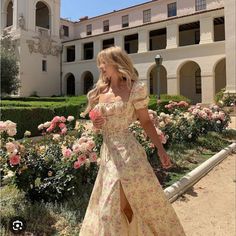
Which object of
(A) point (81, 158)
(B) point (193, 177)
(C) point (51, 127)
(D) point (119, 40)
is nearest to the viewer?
(A) point (81, 158)

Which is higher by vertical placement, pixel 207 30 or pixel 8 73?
pixel 207 30

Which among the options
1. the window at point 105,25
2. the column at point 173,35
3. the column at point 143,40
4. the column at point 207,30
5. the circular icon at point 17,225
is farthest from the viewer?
the window at point 105,25

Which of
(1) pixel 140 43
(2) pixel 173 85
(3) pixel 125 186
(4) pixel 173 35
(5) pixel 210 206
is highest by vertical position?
(4) pixel 173 35

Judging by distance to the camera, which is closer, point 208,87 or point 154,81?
point 208,87

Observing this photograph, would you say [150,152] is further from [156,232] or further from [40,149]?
[156,232]

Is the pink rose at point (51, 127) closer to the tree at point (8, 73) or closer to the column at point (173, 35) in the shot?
the tree at point (8, 73)

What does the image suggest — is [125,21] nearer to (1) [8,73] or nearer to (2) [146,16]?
(2) [146,16]

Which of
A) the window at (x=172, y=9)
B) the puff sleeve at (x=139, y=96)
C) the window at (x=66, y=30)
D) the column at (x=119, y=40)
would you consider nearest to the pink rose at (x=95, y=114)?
the puff sleeve at (x=139, y=96)

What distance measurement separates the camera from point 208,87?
1043 inches

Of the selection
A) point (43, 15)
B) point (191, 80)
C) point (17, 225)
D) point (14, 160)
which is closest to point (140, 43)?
point (191, 80)

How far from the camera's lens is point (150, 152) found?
6.82 meters

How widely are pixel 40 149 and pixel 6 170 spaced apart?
23.1 inches

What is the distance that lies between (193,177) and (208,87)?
21.2 metres

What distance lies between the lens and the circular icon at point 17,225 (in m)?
3.71
